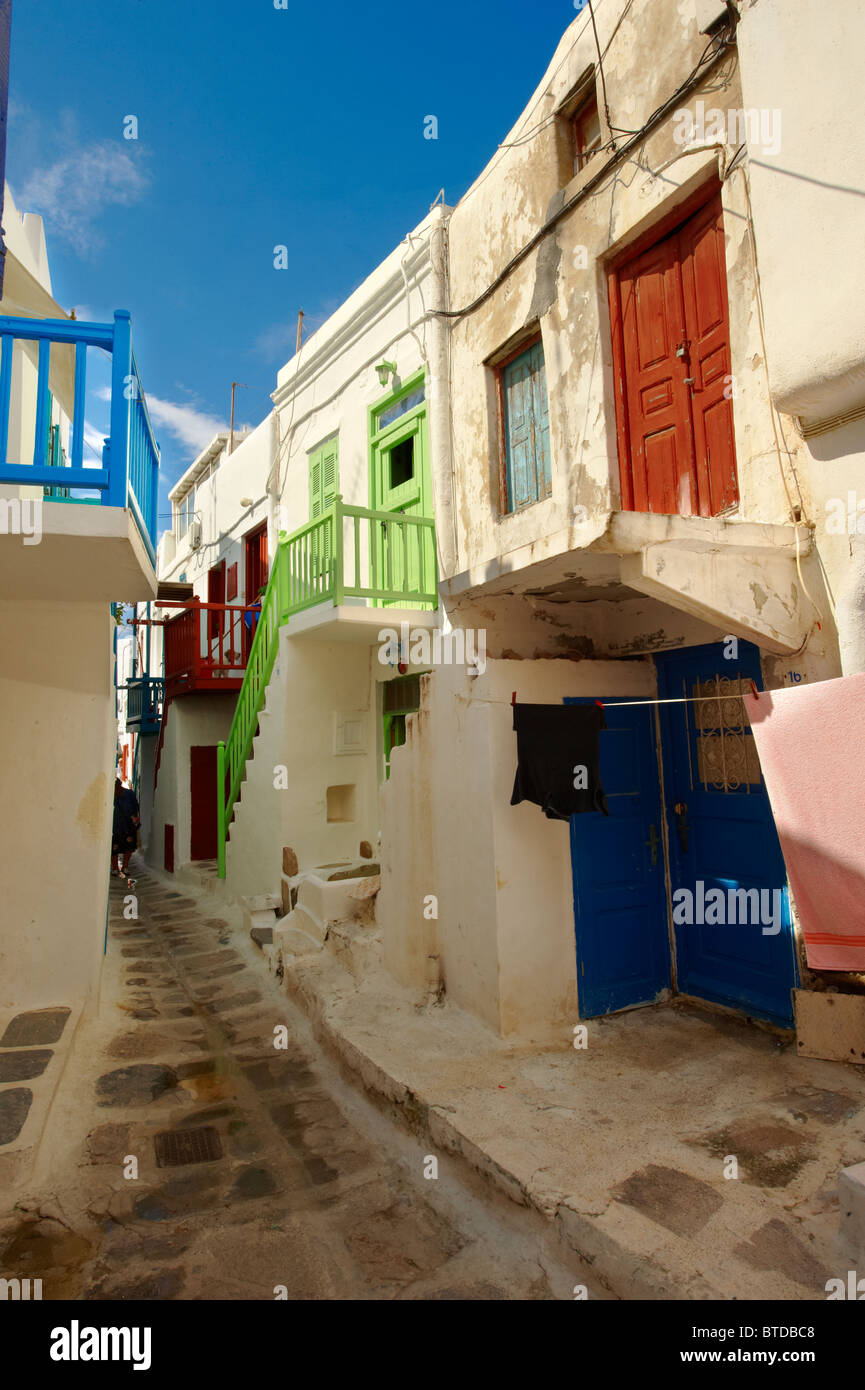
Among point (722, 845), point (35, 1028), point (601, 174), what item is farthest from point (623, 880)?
point (601, 174)

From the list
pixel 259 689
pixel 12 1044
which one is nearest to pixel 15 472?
pixel 12 1044

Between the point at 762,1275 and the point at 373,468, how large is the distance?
309 inches

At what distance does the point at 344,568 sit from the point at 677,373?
3782mm

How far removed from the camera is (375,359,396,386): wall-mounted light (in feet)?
27.1

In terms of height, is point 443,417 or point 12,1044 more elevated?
point 443,417

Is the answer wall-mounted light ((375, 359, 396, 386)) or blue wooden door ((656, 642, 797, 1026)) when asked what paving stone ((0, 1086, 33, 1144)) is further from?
wall-mounted light ((375, 359, 396, 386))

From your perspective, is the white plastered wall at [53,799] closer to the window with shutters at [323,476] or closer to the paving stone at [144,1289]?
the paving stone at [144,1289]

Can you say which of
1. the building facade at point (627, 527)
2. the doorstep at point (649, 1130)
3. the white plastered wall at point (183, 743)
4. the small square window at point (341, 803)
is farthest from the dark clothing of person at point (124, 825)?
the doorstep at point (649, 1130)

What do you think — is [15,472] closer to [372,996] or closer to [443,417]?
[443,417]

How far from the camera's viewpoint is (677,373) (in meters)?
5.14

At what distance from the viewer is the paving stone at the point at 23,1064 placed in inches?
191

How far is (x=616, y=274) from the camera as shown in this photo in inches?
221

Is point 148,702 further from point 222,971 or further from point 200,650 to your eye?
point 222,971

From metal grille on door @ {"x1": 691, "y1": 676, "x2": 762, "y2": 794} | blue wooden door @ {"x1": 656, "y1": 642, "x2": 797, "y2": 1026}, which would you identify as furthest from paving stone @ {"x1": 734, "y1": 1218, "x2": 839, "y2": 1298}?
metal grille on door @ {"x1": 691, "y1": 676, "x2": 762, "y2": 794}
